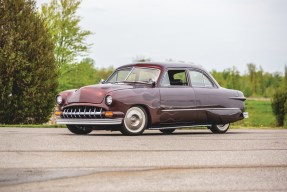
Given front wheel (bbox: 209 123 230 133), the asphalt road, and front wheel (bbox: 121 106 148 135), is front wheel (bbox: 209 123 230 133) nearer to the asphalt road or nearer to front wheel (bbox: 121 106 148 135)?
front wheel (bbox: 121 106 148 135)

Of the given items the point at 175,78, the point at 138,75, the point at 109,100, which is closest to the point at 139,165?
the point at 109,100

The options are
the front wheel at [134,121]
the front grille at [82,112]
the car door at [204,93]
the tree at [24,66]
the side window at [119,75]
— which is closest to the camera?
the front grille at [82,112]

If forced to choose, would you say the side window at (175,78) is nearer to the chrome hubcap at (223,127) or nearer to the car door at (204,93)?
the car door at (204,93)

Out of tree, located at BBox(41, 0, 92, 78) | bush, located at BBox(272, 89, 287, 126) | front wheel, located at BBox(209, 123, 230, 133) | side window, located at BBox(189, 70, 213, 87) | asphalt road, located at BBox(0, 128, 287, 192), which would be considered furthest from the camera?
tree, located at BBox(41, 0, 92, 78)

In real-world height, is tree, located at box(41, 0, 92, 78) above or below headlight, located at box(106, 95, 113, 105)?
above

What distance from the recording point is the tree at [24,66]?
22078 mm

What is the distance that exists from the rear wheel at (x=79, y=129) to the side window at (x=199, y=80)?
2627 millimetres

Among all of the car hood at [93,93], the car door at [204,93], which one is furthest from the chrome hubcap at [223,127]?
the car hood at [93,93]

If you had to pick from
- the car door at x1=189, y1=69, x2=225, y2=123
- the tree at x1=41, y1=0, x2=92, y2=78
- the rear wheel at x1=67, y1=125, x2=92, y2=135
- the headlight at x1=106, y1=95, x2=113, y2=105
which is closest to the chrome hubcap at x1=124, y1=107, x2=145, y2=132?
the headlight at x1=106, y1=95, x2=113, y2=105

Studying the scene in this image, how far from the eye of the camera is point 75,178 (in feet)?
22.4

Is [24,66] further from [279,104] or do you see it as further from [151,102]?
[279,104]

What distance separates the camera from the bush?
1467 inches

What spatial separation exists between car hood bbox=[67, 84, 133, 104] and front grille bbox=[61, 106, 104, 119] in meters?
0.14

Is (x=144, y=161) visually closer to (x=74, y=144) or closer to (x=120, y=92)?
(x=74, y=144)
